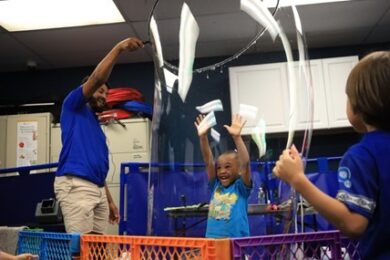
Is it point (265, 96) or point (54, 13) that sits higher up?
point (54, 13)

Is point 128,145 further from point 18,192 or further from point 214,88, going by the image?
point 214,88

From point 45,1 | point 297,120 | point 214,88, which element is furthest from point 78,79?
point 297,120

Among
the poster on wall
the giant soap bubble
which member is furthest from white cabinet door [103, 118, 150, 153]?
the giant soap bubble

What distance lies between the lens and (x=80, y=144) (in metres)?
1.68

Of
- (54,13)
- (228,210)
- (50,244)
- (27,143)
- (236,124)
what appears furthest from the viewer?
(27,143)

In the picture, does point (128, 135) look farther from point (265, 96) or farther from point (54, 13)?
point (265, 96)

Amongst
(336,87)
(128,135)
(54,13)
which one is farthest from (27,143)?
(336,87)

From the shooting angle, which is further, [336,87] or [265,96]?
[336,87]

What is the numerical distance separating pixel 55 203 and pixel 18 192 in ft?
3.94

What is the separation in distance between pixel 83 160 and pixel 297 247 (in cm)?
116

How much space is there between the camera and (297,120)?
943 mm

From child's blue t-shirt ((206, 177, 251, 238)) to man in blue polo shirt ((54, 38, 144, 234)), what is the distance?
66 centimetres

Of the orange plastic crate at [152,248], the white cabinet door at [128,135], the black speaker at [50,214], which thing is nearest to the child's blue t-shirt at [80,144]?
the black speaker at [50,214]

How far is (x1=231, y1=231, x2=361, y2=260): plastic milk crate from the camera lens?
600 mm
